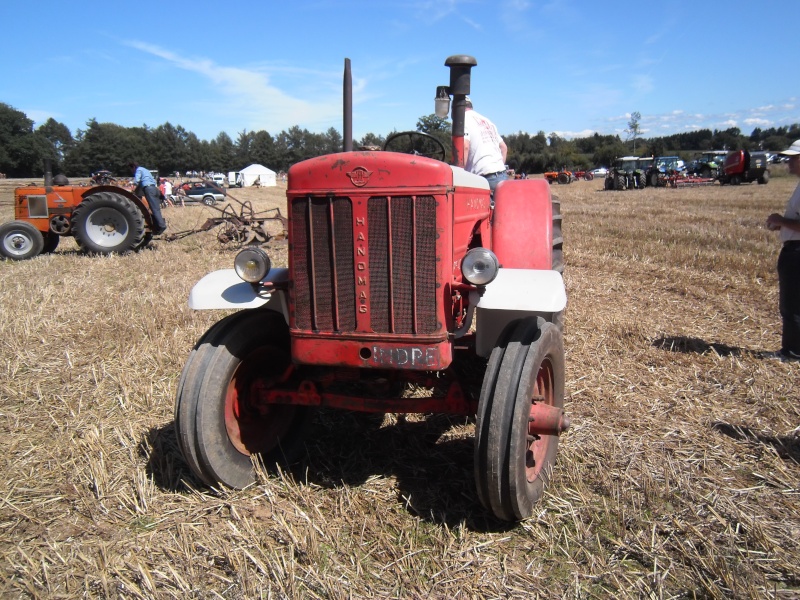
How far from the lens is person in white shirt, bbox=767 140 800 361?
172 inches

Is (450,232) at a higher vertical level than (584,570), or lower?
higher

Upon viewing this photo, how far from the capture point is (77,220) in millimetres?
9789

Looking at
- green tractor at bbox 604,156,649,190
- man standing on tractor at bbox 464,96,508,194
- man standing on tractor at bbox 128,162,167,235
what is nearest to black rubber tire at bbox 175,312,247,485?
man standing on tractor at bbox 464,96,508,194

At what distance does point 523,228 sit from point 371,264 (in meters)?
1.21

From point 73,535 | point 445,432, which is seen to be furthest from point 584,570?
point 73,535

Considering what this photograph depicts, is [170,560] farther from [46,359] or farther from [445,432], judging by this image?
[46,359]

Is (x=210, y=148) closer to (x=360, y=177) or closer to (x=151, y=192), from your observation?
(x=151, y=192)

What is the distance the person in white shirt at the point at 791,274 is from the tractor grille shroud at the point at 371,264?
318cm

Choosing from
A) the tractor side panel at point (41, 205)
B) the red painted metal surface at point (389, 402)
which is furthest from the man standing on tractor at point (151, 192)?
the red painted metal surface at point (389, 402)

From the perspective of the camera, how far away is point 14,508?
108 inches

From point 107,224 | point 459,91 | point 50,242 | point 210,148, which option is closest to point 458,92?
point 459,91

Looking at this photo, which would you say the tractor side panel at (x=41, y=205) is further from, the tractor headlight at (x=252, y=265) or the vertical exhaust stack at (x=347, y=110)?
the tractor headlight at (x=252, y=265)

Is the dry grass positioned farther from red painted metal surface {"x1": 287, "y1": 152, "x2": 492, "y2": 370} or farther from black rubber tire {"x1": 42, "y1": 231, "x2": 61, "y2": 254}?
black rubber tire {"x1": 42, "y1": 231, "x2": 61, "y2": 254}

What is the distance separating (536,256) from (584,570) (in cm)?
169
